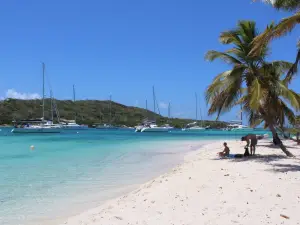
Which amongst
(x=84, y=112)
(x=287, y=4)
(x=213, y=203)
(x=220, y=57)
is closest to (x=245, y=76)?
(x=220, y=57)

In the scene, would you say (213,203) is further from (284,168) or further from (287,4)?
(287,4)

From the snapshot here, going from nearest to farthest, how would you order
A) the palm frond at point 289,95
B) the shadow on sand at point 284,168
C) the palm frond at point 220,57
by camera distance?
1. the shadow on sand at point 284,168
2. the palm frond at point 289,95
3. the palm frond at point 220,57

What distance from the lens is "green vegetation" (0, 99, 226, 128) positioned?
117 meters

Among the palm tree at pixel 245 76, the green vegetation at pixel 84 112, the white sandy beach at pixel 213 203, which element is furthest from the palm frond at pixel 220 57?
the green vegetation at pixel 84 112

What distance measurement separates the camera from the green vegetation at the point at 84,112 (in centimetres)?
11666

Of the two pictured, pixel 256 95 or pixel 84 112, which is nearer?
pixel 256 95

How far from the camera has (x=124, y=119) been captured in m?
140

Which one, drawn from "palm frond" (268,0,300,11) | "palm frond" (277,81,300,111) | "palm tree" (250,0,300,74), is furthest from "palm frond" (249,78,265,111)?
"palm frond" (268,0,300,11)

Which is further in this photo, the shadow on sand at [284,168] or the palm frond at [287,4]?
the palm frond at [287,4]

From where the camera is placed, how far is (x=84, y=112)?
141125 millimetres

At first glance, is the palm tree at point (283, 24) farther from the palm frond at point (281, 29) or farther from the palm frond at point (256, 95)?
the palm frond at point (256, 95)

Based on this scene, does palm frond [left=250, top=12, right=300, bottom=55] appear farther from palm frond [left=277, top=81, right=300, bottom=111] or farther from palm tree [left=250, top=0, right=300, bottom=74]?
palm frond [left=277, top=81, right=300, bottom=111]

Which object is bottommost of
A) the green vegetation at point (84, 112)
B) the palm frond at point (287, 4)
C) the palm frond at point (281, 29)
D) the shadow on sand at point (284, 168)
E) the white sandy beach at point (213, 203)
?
the white sandy beach at point (213, 203)

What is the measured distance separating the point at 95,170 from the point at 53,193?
Result: 5129 mm
